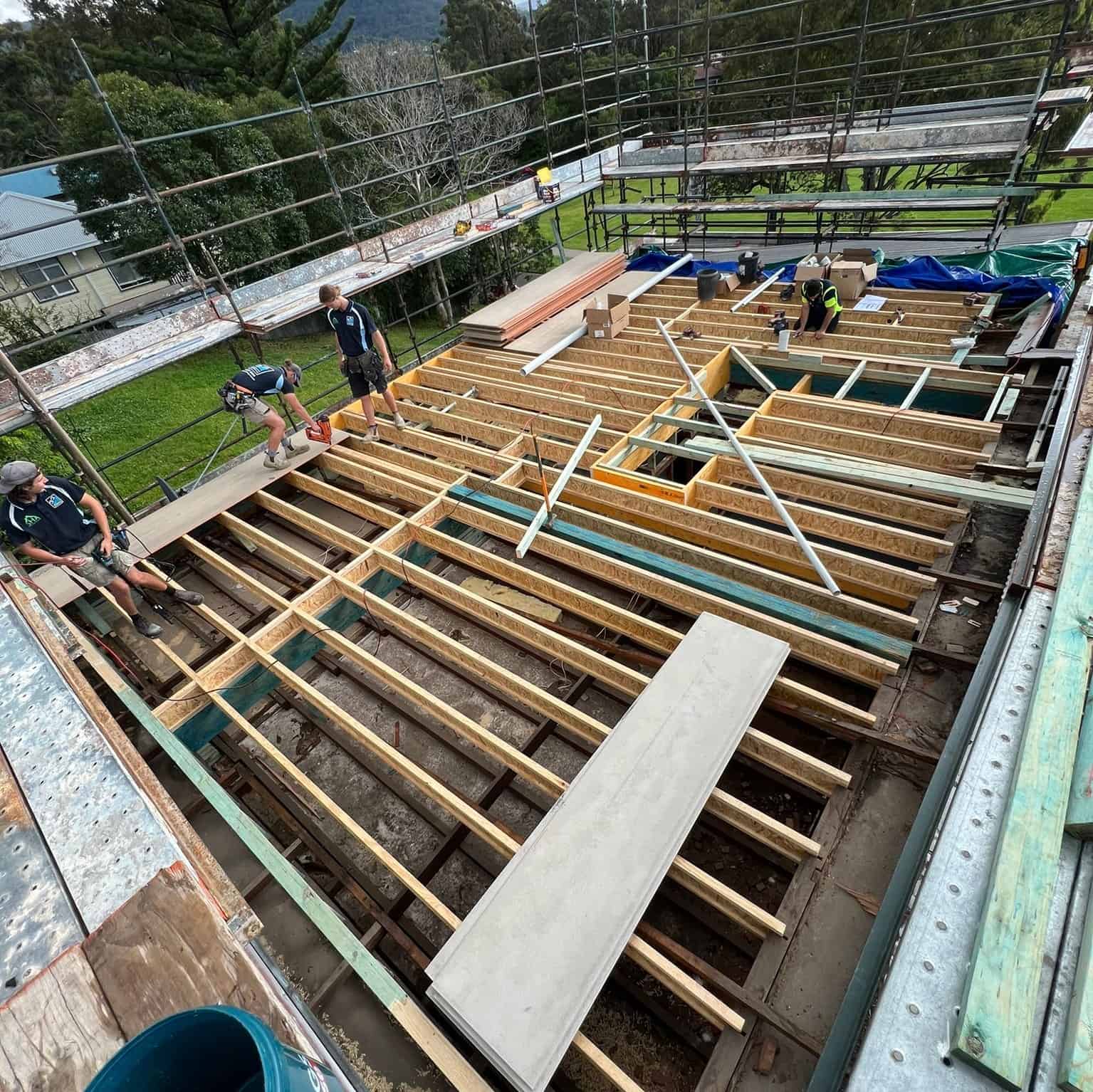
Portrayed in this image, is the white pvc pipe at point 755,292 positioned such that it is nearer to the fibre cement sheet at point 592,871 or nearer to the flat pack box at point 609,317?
the flat pack box at point 609,317

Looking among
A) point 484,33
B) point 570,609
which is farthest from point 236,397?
point 484,33

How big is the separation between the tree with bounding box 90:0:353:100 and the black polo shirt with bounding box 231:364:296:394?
23.4 metres

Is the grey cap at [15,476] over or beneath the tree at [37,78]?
beneath

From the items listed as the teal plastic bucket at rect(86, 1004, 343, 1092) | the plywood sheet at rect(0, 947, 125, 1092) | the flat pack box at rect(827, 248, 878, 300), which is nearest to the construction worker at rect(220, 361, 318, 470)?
the plywood sheet at rect(0, 947, 125, 1092)

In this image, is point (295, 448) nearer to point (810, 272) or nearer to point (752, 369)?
point (752, 369)

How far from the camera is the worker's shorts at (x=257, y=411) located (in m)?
5.88

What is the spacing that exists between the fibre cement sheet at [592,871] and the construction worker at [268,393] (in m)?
4.79

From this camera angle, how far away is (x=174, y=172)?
53.7 feet

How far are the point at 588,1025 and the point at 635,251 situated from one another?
11.5 m

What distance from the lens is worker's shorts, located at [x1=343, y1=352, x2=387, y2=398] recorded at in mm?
6289

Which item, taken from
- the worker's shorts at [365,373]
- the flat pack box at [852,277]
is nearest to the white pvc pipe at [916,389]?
the flat pack box at [852,277]

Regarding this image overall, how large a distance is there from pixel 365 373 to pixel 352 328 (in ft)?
1.53

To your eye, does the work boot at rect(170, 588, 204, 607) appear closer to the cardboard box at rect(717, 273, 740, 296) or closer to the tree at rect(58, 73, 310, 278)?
the cardboard box at rect(717, 273, 740, 296)

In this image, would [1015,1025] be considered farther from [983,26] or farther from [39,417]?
[983,26]
